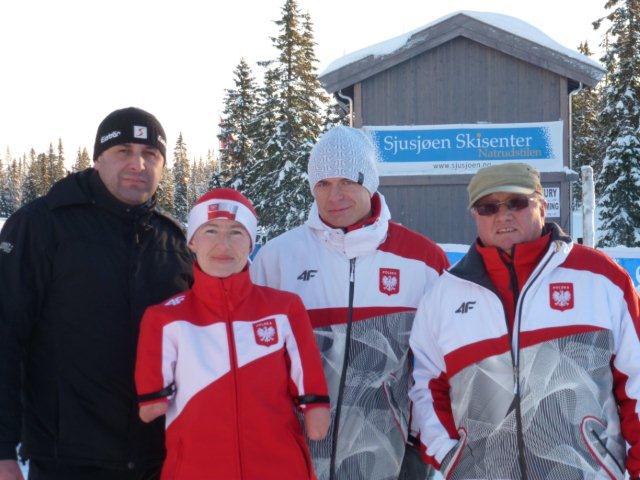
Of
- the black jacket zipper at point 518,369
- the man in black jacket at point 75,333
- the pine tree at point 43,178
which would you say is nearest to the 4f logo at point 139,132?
the man in black jacket at point 75,333

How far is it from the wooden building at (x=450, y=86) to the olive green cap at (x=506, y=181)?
6.20m

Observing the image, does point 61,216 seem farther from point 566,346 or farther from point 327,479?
point 566,346

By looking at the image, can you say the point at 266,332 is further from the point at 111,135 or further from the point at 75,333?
the point at 111,135

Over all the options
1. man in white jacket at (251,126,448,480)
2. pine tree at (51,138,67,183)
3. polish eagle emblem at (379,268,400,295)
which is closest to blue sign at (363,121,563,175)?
man in white jacket at (251,126,448,480)

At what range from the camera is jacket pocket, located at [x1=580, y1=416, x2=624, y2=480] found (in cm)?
260

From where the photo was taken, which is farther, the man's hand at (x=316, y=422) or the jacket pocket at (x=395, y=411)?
the jacket pocket at (x=395, y=411)

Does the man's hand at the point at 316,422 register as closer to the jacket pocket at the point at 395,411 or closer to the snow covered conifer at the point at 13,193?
the jacket pocket at the point at 395,411

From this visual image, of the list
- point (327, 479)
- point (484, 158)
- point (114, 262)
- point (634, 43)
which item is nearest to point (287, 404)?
point (327, 479)

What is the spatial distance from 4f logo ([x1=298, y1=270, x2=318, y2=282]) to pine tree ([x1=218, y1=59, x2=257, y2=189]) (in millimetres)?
28635

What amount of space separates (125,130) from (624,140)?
2548 centimetres

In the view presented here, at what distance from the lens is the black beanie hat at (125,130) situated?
3143 millimetres

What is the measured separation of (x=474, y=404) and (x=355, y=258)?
838 mm

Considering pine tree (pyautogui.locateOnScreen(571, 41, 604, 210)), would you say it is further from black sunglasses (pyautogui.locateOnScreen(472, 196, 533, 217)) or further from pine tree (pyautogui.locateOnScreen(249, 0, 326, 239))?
black sunglasses (pyautogui.locateOnScreen(472, 196, 533, 217))

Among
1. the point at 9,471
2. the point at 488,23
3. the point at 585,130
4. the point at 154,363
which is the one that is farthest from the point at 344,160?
the point at 585,130
